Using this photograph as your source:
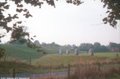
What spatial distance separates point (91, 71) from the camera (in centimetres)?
2272

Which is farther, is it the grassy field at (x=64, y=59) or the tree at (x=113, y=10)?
the grassy field at (x=64, y=59)

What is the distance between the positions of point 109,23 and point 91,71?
36.7ft

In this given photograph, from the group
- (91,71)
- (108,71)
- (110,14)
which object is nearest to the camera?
(110,14)

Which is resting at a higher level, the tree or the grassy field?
the tree

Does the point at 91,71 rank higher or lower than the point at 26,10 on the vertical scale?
lower

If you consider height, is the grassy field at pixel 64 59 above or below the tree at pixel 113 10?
below

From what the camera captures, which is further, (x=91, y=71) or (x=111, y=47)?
(x=111, y=47)

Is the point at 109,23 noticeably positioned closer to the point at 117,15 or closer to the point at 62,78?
the point at 117,15

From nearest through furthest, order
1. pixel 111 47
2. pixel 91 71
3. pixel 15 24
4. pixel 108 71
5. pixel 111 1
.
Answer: pixel 15 24 < pixel 111 1 < pixel 91 71 < pixel 108 71 < pixel 111 47

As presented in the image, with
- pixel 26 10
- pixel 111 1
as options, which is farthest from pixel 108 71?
pixel 26 10

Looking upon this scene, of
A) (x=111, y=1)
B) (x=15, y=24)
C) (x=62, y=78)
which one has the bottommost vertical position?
(x=62, y=78)

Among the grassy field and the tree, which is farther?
the grassy field

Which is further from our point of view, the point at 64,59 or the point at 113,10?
the point at 64,59

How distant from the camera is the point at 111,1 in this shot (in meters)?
10.3
